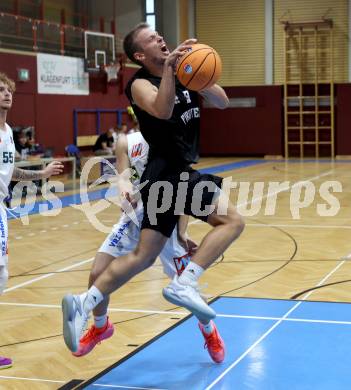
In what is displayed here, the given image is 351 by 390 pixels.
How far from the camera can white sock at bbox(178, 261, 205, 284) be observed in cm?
405

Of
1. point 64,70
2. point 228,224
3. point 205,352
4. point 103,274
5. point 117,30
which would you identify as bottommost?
point 205,352

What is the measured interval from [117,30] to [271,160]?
6.92m

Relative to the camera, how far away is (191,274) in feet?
13.4

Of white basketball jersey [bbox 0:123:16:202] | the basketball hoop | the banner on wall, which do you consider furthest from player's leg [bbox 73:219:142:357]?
the basketball hoop

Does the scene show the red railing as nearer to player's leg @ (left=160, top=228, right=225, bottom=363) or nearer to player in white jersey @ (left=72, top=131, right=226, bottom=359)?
player in white jersey @ (left=72, top=131, right=226, bottom=359)

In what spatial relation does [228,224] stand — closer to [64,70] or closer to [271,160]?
[64,70]

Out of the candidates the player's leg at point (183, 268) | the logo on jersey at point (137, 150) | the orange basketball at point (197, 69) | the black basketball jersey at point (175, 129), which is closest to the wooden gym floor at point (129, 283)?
the player's leg at point (183, 268)

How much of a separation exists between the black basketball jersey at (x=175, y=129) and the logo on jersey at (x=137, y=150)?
40.2 inches

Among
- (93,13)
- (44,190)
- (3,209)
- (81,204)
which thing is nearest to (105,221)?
(81,204)

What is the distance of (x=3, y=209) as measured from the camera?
187 inches

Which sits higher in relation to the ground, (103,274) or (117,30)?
(117,30)

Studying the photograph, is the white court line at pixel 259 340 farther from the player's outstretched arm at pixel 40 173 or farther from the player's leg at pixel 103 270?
the player's outstretched arm at pixel 40 173

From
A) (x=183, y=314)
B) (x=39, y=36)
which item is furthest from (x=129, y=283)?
(x=39, y=36)

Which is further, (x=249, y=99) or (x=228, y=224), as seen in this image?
(x=249, y=99)
